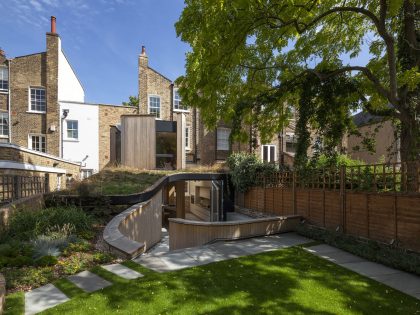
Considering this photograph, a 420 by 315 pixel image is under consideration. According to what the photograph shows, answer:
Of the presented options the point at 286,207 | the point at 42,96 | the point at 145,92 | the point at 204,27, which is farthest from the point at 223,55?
the point at 42,96

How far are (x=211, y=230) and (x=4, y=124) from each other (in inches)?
908

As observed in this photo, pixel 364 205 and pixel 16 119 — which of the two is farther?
pixel 16 119

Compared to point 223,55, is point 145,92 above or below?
above

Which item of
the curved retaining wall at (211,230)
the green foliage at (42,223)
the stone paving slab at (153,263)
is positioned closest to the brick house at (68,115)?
the curved retaining wall at (211,230)

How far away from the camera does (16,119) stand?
2488cm

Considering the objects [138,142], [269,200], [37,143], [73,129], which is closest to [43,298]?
[269,200]

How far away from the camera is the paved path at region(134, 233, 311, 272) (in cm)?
695

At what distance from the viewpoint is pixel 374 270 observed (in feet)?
23.5

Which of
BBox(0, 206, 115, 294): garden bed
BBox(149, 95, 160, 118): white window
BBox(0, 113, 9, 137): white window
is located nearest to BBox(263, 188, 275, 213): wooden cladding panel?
BBox(0, 206, 115, 294): garden bed

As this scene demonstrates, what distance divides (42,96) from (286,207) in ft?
73.4

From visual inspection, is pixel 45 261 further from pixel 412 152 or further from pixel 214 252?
pixel 412 152

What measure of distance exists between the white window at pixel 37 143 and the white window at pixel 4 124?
1823 millimetres

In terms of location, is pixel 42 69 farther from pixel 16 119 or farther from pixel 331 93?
pixel 331 93

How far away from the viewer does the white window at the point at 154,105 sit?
27.2 metres
